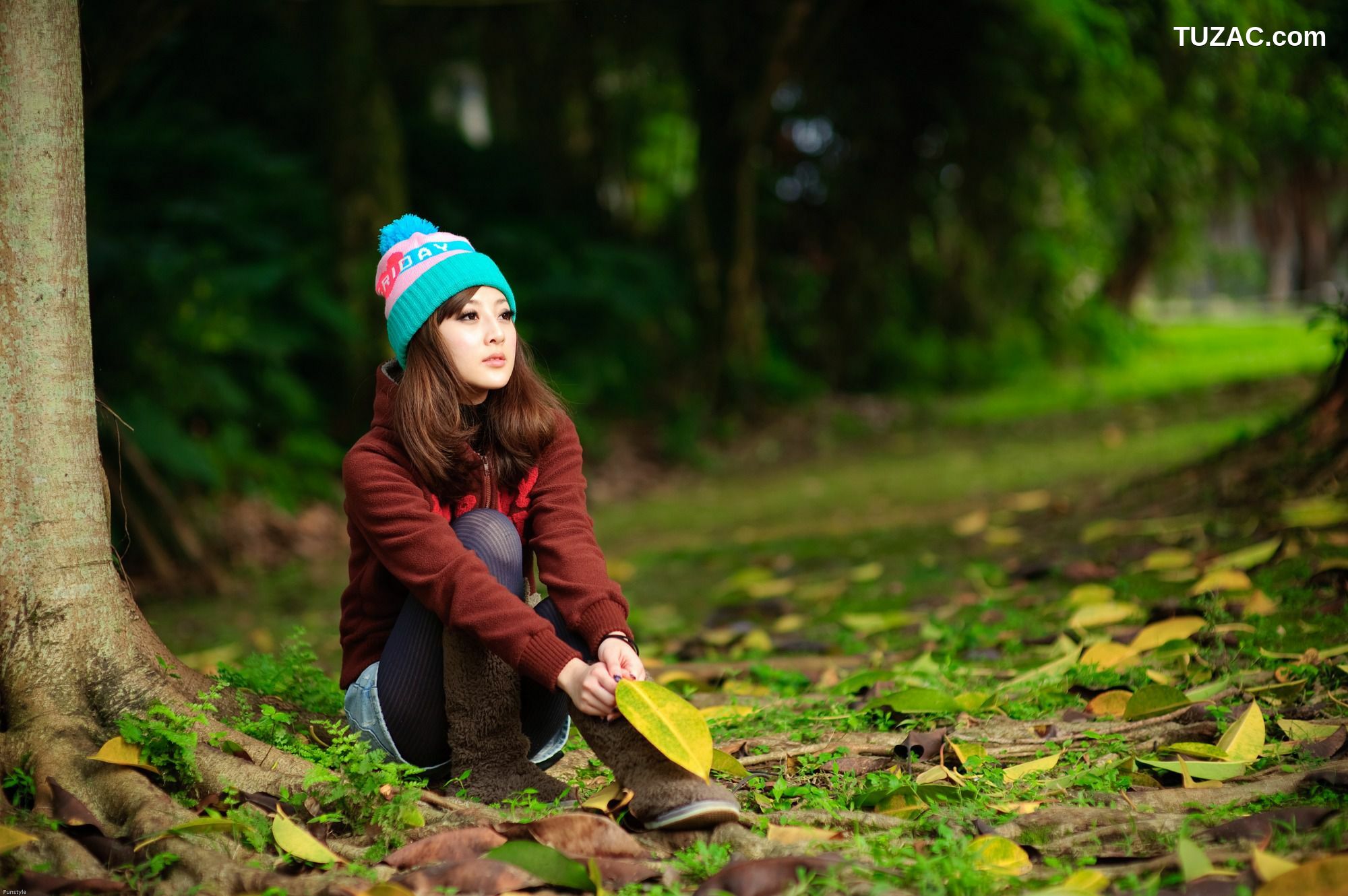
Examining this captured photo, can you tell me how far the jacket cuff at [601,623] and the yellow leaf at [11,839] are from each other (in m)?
0.92

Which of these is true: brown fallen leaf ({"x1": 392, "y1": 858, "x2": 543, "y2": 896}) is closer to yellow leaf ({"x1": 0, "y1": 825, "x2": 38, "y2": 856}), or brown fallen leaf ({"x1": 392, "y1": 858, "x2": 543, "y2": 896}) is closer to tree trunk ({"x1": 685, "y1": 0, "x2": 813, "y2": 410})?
yellow leaf ({"x1": 0, "y1": 825, "x2": 38, "y2": 856})

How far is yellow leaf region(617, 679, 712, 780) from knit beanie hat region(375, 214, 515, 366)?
2.69ft

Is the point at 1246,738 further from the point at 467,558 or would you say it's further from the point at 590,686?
the point at 467,558

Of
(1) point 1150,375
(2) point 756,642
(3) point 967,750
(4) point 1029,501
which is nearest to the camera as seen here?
(3) point 967,750

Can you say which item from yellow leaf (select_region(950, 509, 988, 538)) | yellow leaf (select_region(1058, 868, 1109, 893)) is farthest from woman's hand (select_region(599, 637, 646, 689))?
yellow leaf (select_region(950, 509, 988, 538))

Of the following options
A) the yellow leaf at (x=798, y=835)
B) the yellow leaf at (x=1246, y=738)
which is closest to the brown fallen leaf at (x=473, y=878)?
the yellow leaf at (x=798, y=835)

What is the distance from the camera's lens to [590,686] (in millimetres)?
2043

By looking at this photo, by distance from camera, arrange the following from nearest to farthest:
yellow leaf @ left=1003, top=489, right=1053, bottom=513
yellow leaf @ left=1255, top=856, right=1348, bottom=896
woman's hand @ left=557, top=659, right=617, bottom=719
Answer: yellow leaf @ left=1255, top=856, right=1348, bottom=896
woman's hand @ left=557, top=659, right=617, bottom=719
yellow leaf @ left=1003, top=489, right=1053, bottom=513

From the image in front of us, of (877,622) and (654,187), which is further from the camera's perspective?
(654,187)

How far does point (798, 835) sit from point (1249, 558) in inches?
93.0

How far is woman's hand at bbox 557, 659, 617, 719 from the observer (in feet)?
6.68

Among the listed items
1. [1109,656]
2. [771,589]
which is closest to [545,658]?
[1109,656]

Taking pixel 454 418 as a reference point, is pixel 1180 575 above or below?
below

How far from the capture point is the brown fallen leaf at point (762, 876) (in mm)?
1731
